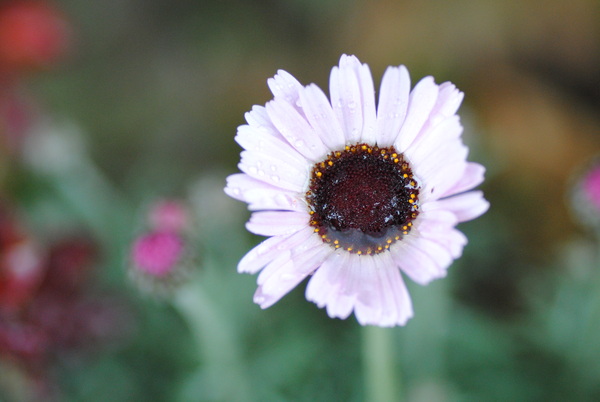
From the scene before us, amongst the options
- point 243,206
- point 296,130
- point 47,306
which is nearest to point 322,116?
point 296,130

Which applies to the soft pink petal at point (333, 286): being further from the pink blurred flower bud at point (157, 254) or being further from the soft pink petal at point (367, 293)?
the pink blurred flower bud at point (157, 254)

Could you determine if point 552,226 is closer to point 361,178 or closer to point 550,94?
point 550,94

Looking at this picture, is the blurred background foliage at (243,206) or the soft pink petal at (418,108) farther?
the blurred background foliage at (243,206)

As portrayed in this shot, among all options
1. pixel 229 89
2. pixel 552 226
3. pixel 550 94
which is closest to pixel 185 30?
pixel 229 89

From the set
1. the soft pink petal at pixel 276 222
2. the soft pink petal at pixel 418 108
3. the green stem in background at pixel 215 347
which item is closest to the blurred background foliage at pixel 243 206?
the green stem in background at pixel 215 347

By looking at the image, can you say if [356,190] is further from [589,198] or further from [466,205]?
[589,198]

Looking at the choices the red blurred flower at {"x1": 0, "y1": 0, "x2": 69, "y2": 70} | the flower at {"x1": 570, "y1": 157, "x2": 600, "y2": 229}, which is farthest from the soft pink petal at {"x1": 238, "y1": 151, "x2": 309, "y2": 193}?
the red blurred flower at {"x1": 0, "y1": 0, "x2": 69, "y2": 70}
